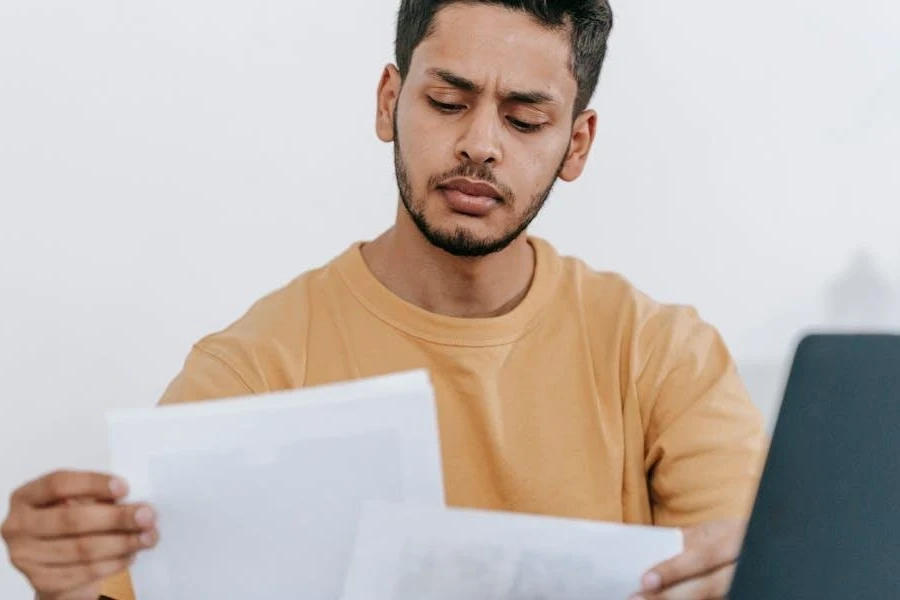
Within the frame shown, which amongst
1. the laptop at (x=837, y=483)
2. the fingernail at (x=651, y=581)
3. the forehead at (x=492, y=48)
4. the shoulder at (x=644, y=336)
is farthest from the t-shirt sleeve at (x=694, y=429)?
the laptop at (x=837, y=483)

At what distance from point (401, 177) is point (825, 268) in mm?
819

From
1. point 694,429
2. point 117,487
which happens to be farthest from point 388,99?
point 117,487

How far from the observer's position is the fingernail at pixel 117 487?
837mm

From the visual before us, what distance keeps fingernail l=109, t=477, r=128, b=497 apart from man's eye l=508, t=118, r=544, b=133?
20.5 inches

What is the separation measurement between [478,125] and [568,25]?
0.15 m

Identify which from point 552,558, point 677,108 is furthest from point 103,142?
point 552,558

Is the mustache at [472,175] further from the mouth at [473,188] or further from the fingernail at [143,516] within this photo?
the fingernail at [143,516]

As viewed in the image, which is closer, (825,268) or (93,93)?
(93,93)

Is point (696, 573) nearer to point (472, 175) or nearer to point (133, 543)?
point (133, 543)

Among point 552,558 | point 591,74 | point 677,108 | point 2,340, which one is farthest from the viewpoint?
point 677,108

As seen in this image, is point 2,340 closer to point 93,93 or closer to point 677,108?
point 93,93

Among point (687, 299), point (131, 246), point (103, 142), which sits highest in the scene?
point (103, 142)

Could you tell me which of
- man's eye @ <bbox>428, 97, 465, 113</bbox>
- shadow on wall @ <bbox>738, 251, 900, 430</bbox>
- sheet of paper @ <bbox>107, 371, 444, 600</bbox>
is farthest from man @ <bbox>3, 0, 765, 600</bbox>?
shadow on wall @ <bbox>738, 251, 900, 430</bbox>

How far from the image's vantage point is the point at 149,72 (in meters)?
1.56
